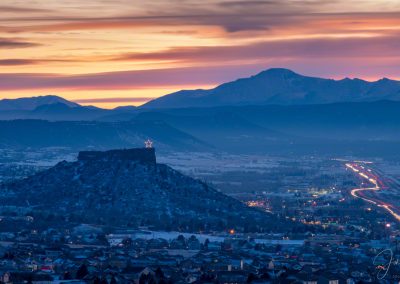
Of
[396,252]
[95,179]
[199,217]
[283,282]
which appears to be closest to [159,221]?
[199,217]

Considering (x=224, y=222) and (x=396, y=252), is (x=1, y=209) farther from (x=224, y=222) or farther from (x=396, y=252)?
(x=396, y=252)
